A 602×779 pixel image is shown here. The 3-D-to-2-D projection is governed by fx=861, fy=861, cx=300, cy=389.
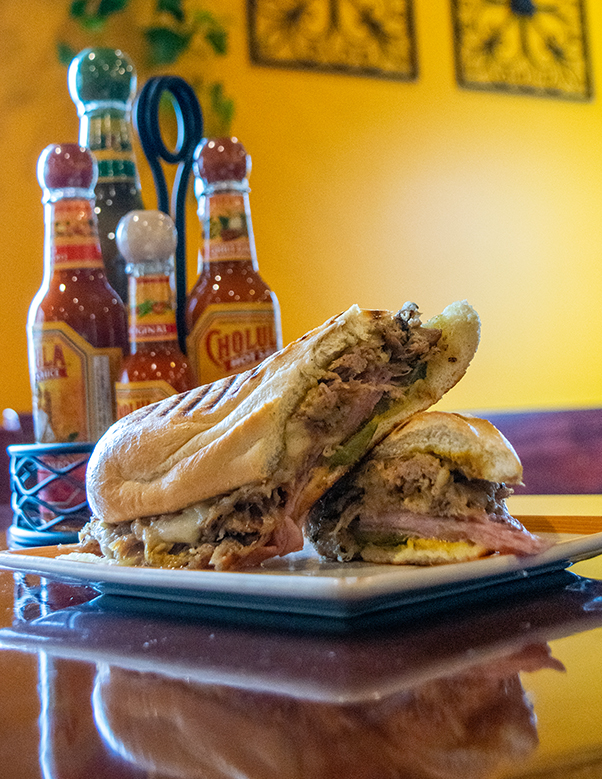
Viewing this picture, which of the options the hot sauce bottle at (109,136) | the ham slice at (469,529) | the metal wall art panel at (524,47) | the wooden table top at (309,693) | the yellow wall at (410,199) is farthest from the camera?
the metal wall art panel at (524,47)

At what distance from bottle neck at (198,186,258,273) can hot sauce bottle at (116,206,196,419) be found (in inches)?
4.5

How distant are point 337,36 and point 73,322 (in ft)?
12.0

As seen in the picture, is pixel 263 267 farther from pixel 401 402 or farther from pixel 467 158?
pixel 401 402

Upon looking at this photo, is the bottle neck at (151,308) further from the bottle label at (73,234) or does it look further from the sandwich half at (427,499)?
the sandwich half at (427,499)

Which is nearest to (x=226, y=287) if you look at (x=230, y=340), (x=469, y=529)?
(x=230, y=340)

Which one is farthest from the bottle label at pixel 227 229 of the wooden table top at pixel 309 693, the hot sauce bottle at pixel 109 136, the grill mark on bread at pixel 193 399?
the wooden table top at pixel 309 693

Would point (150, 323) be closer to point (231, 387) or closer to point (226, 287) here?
point (226, 287)

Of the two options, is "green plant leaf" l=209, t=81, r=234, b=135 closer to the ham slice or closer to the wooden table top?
the ham slice

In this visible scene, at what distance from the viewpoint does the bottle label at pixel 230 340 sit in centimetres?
A: 140

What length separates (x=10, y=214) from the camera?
12.5ft

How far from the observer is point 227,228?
149cm

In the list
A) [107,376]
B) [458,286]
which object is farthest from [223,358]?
[458,286]

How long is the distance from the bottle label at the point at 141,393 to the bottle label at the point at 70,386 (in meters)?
0.08

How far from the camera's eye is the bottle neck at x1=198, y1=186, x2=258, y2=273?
4.85 feet
